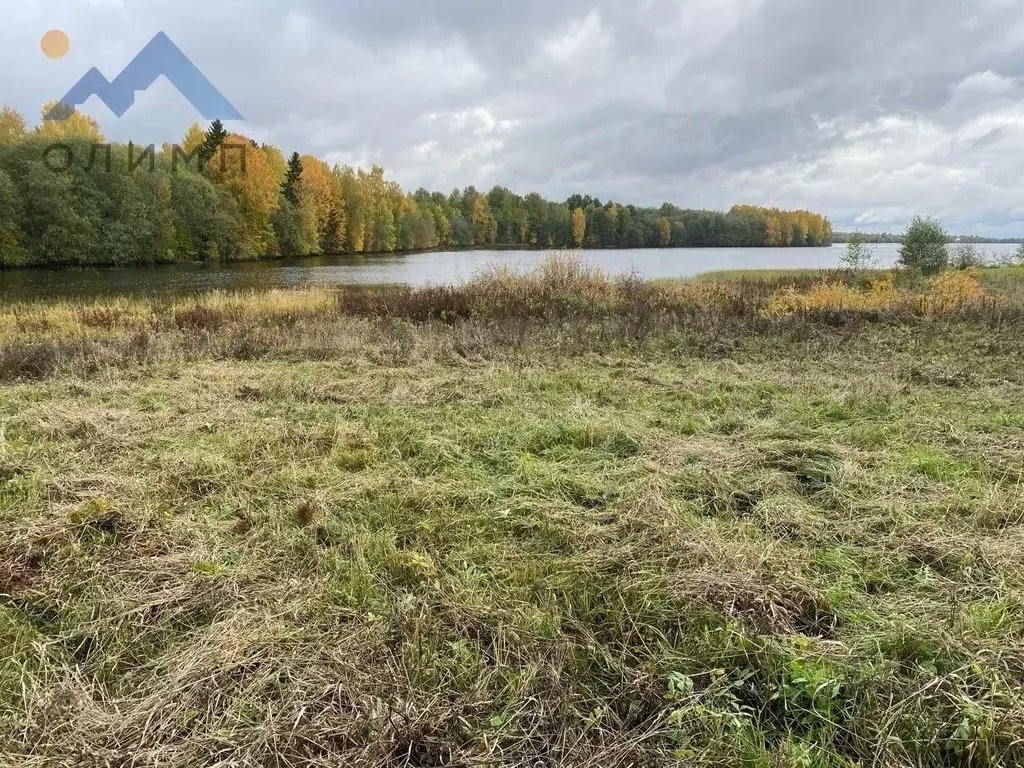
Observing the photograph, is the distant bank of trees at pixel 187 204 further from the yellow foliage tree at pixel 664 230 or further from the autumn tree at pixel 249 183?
the yellow foliage tree at pixel 664 230

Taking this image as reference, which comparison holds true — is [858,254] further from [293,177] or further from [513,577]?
[293,177]

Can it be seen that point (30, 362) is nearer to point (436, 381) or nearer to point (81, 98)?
point (436, 381)

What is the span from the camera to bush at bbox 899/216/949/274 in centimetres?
2309

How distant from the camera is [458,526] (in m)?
3.27

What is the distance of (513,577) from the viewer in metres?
2.76

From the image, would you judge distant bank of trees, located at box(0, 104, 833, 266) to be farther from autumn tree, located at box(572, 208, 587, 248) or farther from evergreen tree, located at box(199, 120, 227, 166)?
autumn tree, located at box(572, 208, 587, 248)

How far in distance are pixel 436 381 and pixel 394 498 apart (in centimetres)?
330

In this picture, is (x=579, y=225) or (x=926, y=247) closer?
(x=926, y=247)

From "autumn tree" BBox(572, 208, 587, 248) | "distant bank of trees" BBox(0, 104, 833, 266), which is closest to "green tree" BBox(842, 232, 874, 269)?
"distant bank of trees" BBox(0, 104, 833, 266)

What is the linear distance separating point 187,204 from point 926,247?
4584 centimetres

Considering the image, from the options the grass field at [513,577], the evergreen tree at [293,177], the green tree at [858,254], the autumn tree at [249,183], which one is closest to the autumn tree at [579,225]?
the evergreen tree at [293,177]

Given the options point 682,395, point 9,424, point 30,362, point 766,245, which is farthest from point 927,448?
point 766,245

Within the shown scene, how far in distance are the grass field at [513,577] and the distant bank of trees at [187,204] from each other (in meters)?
26.0

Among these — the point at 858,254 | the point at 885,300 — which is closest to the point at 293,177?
the point at 858,254
